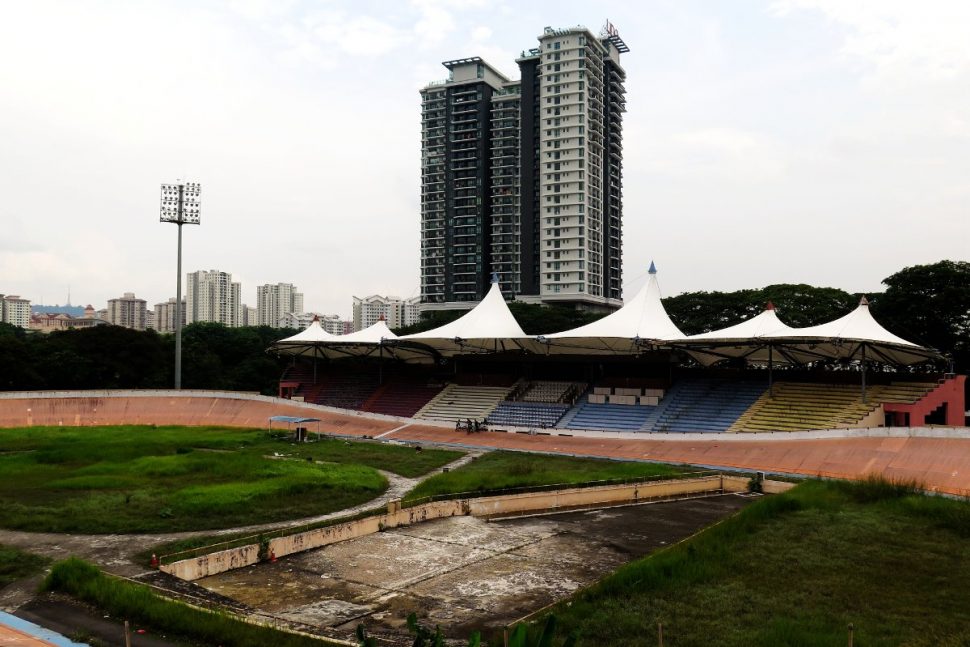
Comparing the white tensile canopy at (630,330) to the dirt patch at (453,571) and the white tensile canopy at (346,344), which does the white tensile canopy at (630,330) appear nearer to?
the white tensile canopy at (346,344)

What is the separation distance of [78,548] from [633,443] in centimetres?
2672

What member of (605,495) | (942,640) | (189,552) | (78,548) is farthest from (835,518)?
(78,548)

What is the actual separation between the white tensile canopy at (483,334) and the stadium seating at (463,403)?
301 centimetres

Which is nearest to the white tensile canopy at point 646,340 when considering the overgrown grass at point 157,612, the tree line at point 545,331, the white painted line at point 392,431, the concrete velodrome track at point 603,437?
the concrete velodrome track at point 603,437

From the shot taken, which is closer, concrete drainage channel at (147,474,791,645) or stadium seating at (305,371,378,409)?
concrete drainage channel at (147,474,791,645)

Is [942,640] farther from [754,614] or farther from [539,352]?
[539,352]

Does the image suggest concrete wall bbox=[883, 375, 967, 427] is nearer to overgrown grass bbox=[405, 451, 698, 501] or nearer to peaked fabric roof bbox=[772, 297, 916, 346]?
peaked fabric roof bbox=[772, 297, 916, 346]

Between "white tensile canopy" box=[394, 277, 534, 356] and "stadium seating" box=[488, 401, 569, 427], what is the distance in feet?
14.6

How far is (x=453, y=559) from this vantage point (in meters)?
17.2

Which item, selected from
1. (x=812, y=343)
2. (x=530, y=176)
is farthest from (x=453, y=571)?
(x=530, y=176)

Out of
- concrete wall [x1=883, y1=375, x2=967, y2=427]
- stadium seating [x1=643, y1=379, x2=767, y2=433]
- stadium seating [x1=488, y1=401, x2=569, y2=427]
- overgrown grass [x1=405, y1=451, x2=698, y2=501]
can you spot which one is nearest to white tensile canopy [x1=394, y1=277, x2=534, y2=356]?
Result: stadium seating [x1=488, y1=401, x2=569, y2=427]

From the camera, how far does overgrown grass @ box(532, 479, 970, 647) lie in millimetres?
11883

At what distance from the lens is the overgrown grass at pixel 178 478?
70.2 feet

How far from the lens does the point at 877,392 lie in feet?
123
